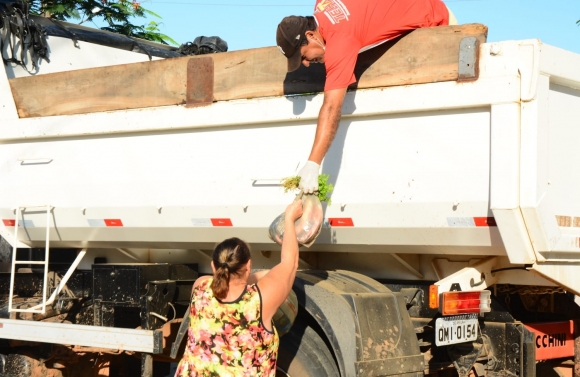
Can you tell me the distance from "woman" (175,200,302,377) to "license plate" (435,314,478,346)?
97cm

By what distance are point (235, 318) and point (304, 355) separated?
2.38 feet

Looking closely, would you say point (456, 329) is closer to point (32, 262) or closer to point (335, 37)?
point (335, 37)

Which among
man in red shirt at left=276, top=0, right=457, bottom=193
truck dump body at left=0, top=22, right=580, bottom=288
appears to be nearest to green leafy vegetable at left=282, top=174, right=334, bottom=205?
man in red shirt at left=276, top=0, right=457, bottom=193

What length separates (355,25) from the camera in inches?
177

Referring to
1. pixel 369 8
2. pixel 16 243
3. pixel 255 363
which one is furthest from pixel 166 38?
pixel 255 363

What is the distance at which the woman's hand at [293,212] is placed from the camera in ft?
13.4

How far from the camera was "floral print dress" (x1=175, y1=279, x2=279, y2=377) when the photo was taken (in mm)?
3850

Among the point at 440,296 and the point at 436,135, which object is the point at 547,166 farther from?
the point at 440,296

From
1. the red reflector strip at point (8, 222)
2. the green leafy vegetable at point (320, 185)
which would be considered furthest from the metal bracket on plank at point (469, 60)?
the red reflector strip at point (8, 222)

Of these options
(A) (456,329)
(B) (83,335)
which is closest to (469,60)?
(A) (456,329)

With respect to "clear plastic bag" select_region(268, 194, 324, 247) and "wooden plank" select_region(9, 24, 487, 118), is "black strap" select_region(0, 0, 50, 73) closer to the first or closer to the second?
"wooden plank" select_region(9, 24, 487, 118)

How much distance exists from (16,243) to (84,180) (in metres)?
0.82

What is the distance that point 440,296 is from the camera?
14.5ft

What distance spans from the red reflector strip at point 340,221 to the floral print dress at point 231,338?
2.82 feet
